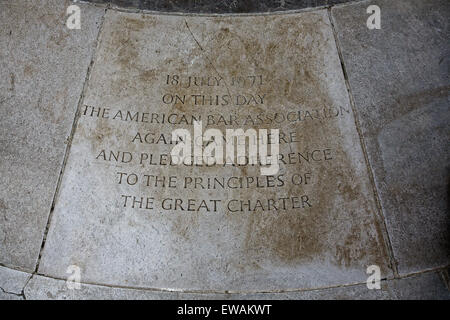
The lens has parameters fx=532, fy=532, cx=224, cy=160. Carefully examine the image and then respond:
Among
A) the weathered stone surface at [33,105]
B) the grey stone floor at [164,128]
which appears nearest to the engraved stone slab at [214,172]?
the grey stone floor at [164,128]

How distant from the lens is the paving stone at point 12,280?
144 inches

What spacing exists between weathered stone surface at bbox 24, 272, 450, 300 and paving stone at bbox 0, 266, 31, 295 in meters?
0.05

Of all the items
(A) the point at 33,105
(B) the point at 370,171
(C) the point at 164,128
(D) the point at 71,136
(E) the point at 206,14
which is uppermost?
(E) the point at 206,14

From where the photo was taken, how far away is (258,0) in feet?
13.8

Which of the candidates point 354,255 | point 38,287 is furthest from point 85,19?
point 354,255

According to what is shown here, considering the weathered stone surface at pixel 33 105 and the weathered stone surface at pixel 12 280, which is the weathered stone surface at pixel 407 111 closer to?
the weathered stone surface at pixel 33 105

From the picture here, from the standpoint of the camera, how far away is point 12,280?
3.68 metres

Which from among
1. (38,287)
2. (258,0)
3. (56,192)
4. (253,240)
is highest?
(258,0)

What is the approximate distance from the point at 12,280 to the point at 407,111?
10.2ft

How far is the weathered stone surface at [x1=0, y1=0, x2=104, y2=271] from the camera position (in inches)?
151

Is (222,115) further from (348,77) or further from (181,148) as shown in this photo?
(348,77)

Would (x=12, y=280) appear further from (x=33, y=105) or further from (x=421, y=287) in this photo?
(x=421, y=287)

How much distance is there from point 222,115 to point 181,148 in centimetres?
41

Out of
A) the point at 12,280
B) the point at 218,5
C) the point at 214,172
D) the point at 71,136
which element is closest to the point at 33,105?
the point at 71,136
